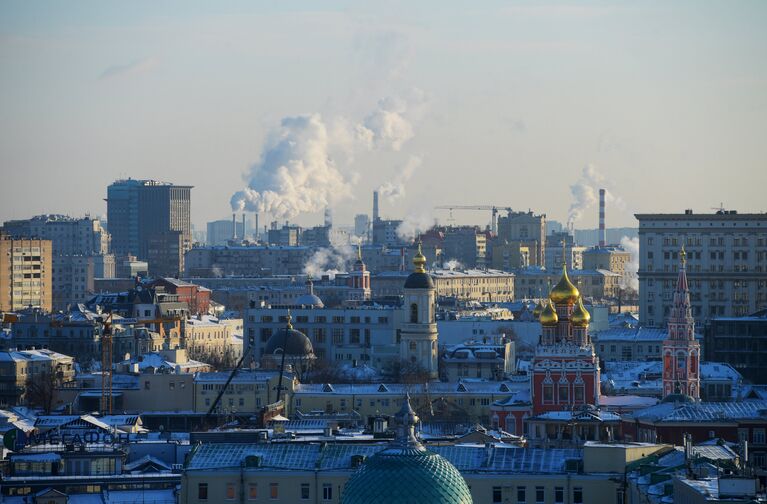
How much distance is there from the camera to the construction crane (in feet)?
297

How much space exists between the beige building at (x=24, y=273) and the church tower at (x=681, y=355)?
87.3 meters

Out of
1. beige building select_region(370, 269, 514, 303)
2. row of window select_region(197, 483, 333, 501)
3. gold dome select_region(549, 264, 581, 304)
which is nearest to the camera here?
row of window select_region(197, 483, 333, 501)

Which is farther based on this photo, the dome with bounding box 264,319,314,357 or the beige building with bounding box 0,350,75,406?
the dome with bounding box 264,319,314,357

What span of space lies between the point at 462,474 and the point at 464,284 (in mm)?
130419

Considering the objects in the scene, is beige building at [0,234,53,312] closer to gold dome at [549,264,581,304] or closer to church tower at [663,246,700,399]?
gold dome at [549,264,581,304]

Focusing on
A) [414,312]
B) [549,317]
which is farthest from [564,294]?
[414,312]

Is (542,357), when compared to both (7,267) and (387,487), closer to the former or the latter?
(387,487)

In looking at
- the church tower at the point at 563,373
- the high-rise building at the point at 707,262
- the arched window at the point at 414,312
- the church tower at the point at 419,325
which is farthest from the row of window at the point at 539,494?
the high-rise building at the point at 707,262

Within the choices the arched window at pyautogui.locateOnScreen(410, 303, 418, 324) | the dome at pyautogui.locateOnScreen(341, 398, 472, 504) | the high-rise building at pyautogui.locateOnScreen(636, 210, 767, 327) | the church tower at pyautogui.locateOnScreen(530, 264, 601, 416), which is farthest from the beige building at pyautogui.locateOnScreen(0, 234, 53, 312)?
the dome at pyautogui.locateOnScreen(341, 398, 472, 504)

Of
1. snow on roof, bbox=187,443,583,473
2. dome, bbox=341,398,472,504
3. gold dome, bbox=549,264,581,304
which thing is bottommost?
snow on roof, bbox=187,443,583,473

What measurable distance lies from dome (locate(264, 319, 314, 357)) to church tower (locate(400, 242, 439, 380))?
12.3 ft

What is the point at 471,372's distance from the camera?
105625 mm

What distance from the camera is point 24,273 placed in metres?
172

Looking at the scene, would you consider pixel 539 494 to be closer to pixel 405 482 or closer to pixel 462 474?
pixel 462 474
